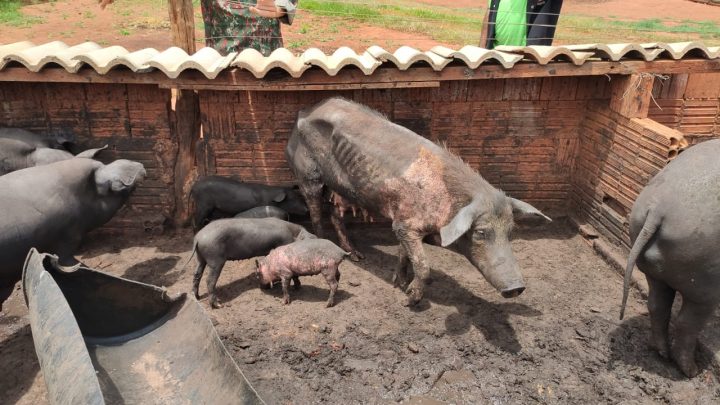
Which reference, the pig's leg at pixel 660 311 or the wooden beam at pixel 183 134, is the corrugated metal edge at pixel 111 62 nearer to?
the wooden beam at pixel 183 134

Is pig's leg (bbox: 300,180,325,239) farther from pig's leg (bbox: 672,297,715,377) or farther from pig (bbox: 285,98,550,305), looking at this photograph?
pig's leg (bbox: 672,297,715,377)

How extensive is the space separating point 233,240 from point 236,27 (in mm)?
3454

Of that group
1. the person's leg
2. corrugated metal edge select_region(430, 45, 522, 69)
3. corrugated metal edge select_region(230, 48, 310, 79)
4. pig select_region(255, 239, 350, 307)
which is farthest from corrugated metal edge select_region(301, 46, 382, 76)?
the person's leg

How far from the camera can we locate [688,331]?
14.1ft

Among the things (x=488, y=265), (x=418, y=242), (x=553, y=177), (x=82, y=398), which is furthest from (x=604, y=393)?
(x=82, y=398)

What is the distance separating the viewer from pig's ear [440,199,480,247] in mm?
4629

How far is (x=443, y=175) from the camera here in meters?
5.08

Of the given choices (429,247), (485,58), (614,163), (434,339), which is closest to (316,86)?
(485,58)

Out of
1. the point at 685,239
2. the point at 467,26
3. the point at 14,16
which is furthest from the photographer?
the point at 467,26

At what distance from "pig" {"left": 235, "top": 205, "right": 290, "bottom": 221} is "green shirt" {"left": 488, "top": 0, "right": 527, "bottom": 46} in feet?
13.6

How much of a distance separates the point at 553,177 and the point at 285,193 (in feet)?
11.7

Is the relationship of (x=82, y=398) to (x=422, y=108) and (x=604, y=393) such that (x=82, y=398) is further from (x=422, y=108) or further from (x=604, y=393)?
(x=422, y=108)

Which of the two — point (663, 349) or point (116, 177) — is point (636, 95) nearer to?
point (663, 349)

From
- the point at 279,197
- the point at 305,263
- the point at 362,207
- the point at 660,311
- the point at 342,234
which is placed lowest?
the point at 342,234
